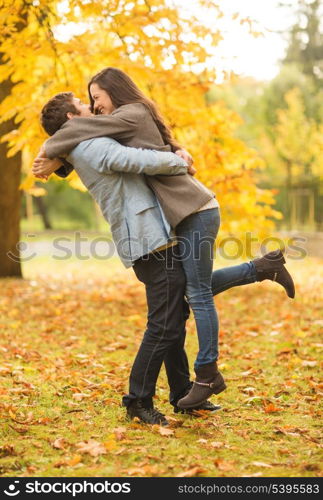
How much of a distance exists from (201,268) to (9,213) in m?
7.01

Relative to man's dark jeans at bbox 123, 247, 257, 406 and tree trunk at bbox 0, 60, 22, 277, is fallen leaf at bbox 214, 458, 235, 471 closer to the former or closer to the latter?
man's dark jeans at bbox 123, 247, 257, 406

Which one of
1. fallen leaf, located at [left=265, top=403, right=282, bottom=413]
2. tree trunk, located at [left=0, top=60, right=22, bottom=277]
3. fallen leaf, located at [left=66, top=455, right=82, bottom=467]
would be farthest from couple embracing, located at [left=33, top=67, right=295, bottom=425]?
tree trunk, located at [left=0, top=60, right=22, bottom=277]

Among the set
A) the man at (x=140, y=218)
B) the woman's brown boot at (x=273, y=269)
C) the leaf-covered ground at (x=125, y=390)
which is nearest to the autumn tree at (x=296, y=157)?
the leaf-covered ground at (x=125, y=390)

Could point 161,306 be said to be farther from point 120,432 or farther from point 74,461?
point 74,461

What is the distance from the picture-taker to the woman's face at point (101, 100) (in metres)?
3.64

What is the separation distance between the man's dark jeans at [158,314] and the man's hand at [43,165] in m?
0.70

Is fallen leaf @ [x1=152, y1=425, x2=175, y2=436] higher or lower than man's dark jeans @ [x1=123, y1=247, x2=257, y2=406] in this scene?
lower

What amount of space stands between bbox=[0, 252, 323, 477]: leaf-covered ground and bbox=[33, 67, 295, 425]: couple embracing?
0.36 metres

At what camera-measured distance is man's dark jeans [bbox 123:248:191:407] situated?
363 cm

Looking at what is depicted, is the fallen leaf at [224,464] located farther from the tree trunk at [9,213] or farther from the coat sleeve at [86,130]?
the tree trunk at [9,213]

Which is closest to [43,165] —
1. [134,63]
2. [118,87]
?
[118,87]

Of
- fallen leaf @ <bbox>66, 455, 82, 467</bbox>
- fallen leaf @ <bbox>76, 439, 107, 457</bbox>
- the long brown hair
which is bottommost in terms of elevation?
fallen leaf @ <bbox>76, 439, 107, 457</bbox>

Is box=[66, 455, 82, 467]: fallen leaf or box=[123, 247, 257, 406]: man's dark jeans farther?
box=[123, 247, 257, 406]: man's dark jeans
